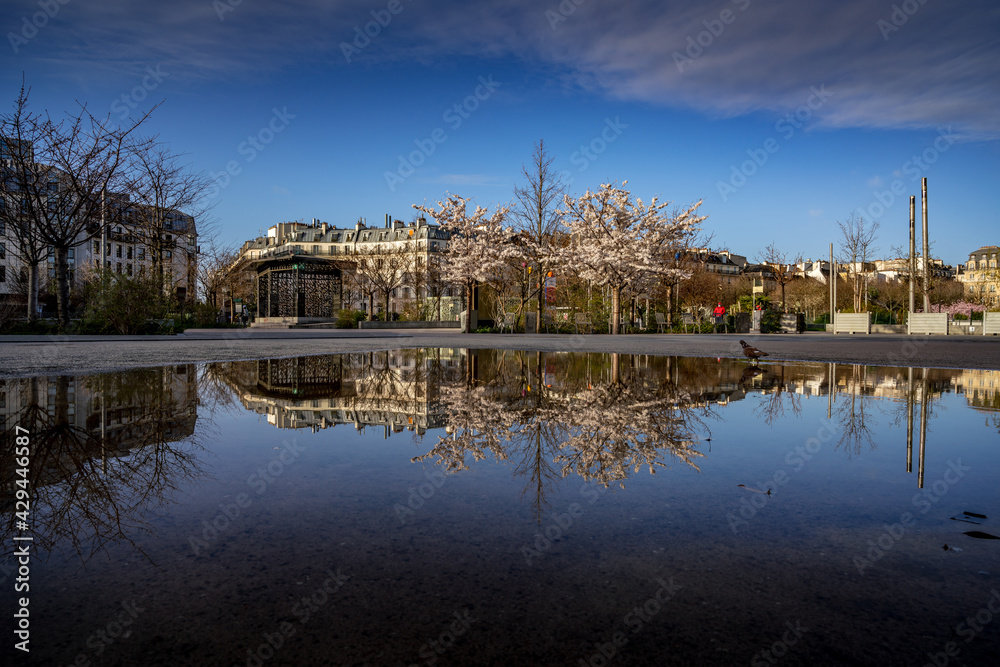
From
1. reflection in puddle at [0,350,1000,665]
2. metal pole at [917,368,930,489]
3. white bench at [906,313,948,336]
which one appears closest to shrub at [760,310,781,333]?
white bench at [906,313,948,336]

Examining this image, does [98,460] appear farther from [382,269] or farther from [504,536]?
[382,269]

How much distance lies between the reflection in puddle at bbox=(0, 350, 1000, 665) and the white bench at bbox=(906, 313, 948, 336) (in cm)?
3593

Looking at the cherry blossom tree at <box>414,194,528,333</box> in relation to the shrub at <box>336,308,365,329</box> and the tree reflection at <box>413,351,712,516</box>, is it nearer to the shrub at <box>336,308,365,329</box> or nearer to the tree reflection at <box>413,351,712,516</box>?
the shrub at <box>336,308,365,329</box>

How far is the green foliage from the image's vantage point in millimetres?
19906

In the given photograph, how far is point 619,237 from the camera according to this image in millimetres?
35625

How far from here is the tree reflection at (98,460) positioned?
2.41 m

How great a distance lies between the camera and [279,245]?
126 m

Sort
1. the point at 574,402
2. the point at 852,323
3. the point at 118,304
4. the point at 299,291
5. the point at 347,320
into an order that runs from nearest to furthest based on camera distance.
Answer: the point at 574,402 → the point at 118,304 → the point at 852,323 → the point at 347,320 → the point at 299,291

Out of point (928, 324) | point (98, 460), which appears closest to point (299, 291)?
point (928, 324)

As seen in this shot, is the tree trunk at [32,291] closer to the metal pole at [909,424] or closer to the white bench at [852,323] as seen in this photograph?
the metal pole at [909,424]

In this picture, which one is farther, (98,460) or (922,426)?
(922,426)

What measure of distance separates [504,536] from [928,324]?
40934 mm

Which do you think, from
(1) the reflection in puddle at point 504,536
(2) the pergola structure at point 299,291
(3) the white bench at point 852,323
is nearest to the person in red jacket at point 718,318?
(3) the white bench at point 852,323

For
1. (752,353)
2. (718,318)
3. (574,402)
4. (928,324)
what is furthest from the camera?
(718,318)
